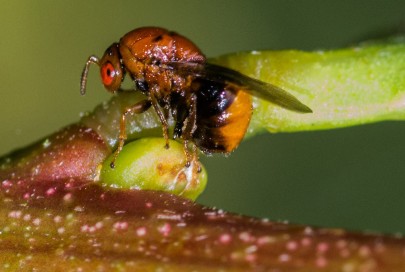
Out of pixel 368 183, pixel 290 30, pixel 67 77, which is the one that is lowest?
pixel 368 183

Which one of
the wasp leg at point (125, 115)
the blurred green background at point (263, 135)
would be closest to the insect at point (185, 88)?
the wasp leg at point (125, 115)

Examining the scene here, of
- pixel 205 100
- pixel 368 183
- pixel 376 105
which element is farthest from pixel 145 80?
pixel 368 183

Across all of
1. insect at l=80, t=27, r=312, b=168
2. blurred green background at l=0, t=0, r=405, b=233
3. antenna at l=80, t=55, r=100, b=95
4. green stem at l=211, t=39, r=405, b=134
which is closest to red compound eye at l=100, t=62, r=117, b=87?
insect at l=80, t=27, r=312, b=168

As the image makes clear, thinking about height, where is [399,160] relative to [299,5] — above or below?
below

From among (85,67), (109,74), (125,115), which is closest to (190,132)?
(125,115)

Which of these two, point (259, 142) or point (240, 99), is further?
point (259, 142)

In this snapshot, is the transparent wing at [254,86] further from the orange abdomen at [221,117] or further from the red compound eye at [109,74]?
the red compound eye at [109,74]

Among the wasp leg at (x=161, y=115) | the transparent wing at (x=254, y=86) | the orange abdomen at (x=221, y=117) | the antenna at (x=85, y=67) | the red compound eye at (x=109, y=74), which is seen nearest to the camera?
the transparent wing at (x=254, y=86)

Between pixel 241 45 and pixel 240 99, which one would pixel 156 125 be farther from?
pixel 241 45

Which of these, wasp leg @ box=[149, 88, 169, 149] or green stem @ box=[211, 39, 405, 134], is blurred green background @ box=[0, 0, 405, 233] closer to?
wasp leg @ box=[149, 88, 169, 149]
